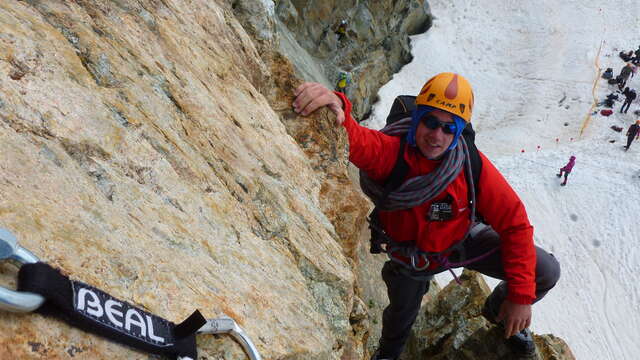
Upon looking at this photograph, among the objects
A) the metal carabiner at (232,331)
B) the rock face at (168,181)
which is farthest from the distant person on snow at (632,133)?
the metal carabiner at (232,331)

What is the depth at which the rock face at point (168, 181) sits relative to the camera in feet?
6.84

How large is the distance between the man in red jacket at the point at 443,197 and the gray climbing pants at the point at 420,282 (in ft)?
0.05

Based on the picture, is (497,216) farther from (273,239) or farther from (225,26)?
(225,26)

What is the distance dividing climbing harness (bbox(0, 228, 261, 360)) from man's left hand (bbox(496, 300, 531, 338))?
408 centimetres

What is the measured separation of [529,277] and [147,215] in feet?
13.5

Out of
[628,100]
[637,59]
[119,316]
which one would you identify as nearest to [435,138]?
[119,316]

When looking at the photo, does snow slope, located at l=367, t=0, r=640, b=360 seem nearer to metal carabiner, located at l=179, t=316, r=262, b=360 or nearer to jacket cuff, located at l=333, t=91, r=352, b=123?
jacket cuff, located at l=333, t=91, r=352, b=123

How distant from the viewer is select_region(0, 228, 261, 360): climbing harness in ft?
5.00

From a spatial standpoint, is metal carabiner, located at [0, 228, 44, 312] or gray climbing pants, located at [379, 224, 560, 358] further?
gray climbing pants, located at [379, 224, 560, 358]

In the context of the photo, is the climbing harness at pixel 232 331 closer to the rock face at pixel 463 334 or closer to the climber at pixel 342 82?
the rock face at pixel 463 334

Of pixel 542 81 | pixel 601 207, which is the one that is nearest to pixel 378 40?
pixel 542 81

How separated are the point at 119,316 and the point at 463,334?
674 centimetres

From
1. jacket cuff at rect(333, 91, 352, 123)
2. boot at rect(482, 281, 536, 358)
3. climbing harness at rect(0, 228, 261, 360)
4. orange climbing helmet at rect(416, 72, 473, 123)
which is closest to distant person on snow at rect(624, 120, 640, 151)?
boot at rect(482, 281, 536, 358)

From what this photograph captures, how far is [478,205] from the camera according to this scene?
476 centimetres
